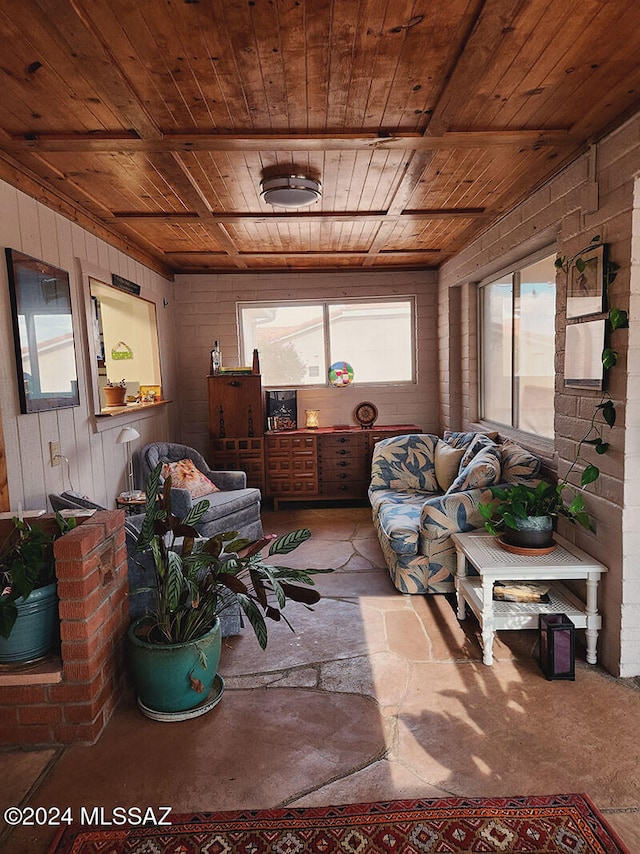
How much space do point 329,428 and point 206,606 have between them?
3.82 meters

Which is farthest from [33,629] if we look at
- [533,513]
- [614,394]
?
[614,394]

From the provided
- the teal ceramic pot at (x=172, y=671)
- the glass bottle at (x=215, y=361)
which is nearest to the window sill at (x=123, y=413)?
the glass bottle at (x=215, y=361)

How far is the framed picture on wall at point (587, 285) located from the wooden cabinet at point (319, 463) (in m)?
3.01

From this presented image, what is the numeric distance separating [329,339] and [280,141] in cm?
363

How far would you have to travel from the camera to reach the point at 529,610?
2818mm

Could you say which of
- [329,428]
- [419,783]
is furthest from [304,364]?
[419,783]

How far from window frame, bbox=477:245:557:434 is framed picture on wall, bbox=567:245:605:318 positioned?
21.5 inches

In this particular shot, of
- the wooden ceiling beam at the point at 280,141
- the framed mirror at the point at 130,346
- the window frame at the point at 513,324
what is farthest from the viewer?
the framed mirror at the point at 130,346

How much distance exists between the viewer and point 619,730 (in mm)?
2207

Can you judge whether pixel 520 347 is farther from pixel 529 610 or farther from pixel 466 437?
pixel 529 610

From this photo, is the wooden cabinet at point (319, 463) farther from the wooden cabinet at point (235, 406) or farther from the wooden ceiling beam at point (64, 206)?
the wooden ceiling beam at point (64, 206)

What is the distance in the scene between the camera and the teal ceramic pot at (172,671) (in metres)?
2.31

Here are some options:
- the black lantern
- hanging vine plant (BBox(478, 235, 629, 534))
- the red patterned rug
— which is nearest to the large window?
hanging vine plant (BBox(478, 235, 629, 534))

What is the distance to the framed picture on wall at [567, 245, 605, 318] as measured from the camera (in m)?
2.62
